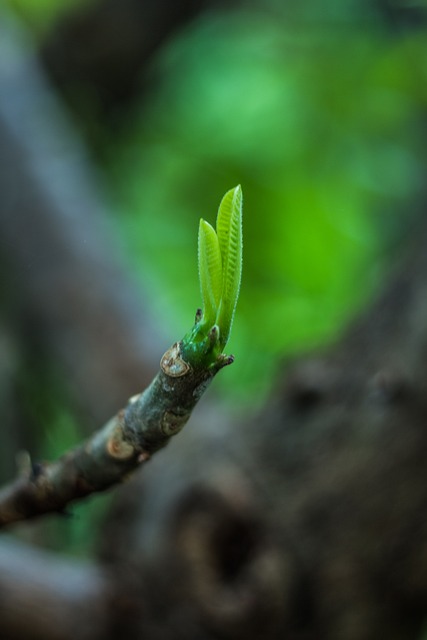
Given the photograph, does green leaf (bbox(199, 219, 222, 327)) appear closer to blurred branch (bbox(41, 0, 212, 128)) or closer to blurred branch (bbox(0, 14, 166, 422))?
blurred branch (bbox(0, 14, 166, 422))

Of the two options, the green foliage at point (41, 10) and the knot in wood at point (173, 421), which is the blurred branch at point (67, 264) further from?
the knot in wood at point (173, 421)

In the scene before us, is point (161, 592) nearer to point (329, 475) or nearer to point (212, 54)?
point (329, 475)

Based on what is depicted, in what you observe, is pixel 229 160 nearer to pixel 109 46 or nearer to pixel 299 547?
pixel 109 46

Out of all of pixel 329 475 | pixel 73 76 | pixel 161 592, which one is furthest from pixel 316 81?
pixel 161 592

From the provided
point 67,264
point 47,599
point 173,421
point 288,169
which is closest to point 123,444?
point 173,421

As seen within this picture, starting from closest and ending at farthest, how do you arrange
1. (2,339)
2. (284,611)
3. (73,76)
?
(284,611), (2,339), (73,76)

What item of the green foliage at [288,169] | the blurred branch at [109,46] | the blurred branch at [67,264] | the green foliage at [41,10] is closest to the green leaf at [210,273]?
the blurred branch at [67,264]

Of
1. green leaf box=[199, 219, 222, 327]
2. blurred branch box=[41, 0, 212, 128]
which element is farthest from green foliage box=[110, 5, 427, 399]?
green leaf box=[199, 219, 222, 327]
